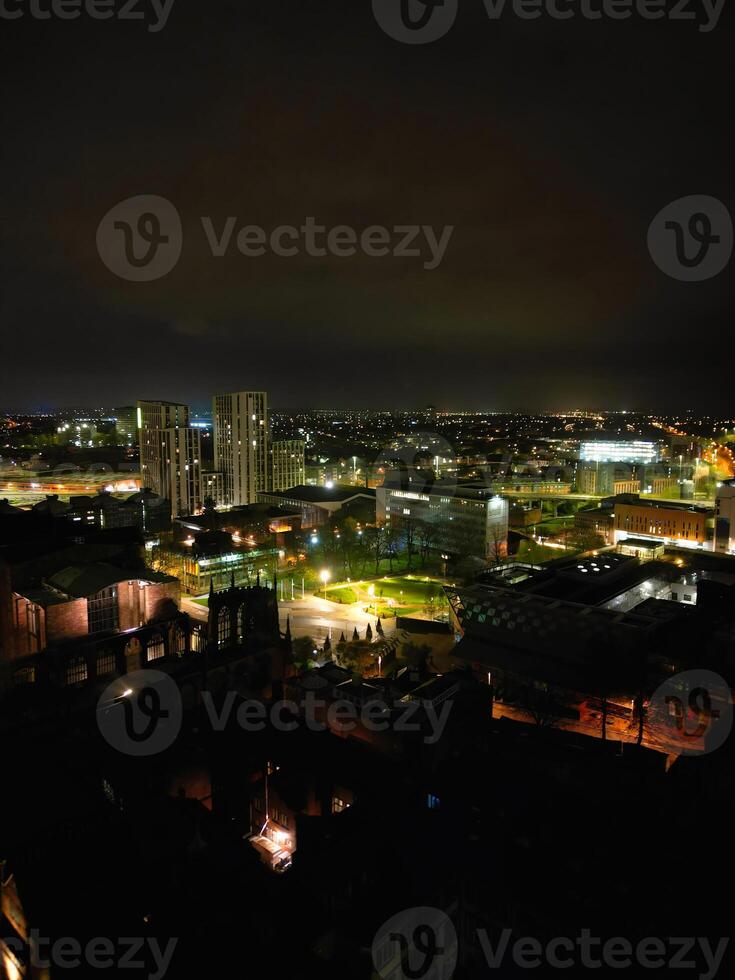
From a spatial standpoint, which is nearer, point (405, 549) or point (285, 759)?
point (285, 759)

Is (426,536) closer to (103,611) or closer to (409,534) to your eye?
(409,534)

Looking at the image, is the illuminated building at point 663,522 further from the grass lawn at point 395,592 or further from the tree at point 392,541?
the grass lawn at point 395,592

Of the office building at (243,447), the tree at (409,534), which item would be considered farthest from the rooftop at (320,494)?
the office building at (243,447)

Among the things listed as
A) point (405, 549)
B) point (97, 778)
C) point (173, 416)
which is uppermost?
point (173, 416)

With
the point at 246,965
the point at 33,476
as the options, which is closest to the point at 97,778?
the point at 246,965

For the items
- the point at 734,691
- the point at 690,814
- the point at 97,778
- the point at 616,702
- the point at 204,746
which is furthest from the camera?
the point at 616,702

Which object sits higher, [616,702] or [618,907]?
[618,907]

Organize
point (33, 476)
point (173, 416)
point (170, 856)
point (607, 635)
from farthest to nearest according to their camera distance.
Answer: point (33, 476) < point (173, 416) < point (607, 635) < point (170, 856)

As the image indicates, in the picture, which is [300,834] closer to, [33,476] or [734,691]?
[734,691]
